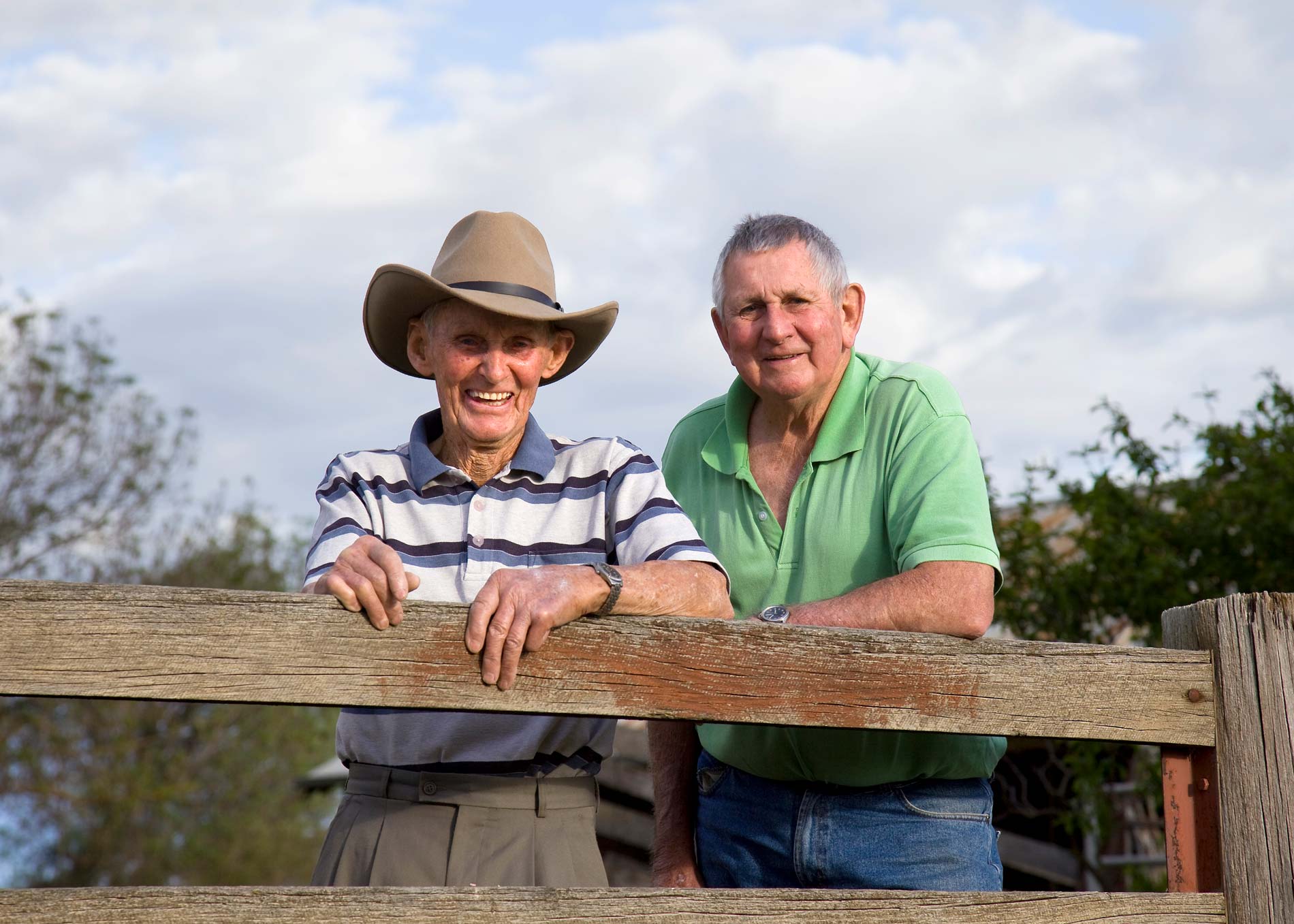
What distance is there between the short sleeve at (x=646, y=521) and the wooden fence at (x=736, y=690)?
38 cm

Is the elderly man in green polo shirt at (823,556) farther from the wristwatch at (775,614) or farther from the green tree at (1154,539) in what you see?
the green tree at (1154,539)

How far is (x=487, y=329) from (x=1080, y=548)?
5.58 m

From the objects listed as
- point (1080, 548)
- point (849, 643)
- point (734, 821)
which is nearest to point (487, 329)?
point (849, 643)

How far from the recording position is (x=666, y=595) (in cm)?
234

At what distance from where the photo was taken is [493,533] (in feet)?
8.86

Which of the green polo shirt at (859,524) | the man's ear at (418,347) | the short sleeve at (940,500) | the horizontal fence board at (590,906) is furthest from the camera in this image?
the man's ear at (418,347)

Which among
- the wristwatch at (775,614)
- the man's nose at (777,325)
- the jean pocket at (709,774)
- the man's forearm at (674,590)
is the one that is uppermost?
the man's nose at (777,325)

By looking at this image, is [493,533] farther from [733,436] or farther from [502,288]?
[733,436]

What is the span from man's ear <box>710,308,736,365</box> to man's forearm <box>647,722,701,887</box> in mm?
981

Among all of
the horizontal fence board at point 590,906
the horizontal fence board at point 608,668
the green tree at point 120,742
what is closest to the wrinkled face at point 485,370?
the horizontal fence board at point 608,668

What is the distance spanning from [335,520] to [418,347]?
21.6 inches

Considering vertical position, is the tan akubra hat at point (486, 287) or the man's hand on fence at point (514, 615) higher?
the tan akubra hat at point (486, 287)

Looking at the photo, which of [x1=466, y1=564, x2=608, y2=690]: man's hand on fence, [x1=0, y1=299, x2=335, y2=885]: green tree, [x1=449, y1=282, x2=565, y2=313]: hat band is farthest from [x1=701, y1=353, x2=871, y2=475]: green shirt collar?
[x1=0, y1=299, x2=335, y2=885]: green tree

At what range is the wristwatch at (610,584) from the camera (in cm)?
217
